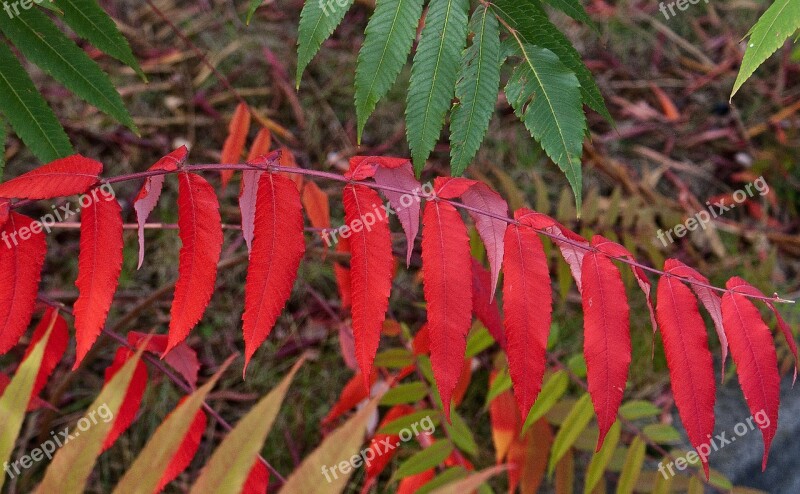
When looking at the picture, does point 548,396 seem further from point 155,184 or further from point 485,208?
point 155,184

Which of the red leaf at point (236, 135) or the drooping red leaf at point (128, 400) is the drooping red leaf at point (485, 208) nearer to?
the drooping red leaf at point (128, 400)

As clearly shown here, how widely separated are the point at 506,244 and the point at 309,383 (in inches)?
48.7

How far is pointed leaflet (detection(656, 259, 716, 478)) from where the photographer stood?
1048mm

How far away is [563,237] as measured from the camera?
1.12 m

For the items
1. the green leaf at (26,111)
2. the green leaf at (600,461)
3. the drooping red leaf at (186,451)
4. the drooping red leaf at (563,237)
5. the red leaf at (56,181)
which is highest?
the green leaf at (26,111)

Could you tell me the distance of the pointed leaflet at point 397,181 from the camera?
3.53ft

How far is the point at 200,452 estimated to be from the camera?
2035 mm

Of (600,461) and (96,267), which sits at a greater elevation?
(96,267)

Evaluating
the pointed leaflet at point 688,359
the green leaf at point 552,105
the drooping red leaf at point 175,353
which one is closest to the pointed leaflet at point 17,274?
the drooping red leaf at point 175,353

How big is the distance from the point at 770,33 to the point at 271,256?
0.80 meters

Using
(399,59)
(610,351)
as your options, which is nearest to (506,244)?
(610,351)

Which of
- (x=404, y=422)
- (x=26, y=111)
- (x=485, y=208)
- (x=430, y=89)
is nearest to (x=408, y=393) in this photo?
(x=404, y=422)

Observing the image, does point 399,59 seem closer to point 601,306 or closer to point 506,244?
point 506,244

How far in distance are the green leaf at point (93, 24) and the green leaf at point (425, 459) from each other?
3.22 ft
